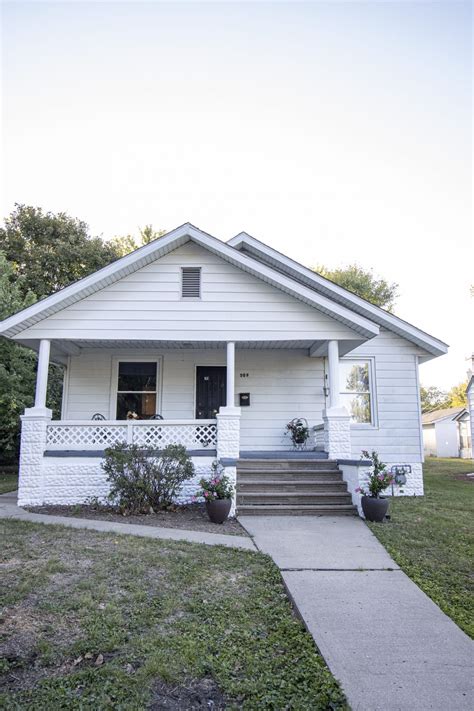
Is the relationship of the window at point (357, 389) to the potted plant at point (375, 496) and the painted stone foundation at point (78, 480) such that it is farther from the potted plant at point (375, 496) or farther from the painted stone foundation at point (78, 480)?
the painted stone foundation at point (78, 480)

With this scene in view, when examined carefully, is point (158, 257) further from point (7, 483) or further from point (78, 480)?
point (7, 483)

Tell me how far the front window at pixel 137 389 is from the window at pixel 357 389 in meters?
4.81

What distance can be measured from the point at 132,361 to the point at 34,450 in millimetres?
3538

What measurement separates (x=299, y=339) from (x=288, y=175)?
6413mm

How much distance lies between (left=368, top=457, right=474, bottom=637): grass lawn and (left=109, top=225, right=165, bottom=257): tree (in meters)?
20.7

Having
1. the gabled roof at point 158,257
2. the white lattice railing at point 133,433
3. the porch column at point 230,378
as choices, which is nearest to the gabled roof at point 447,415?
the gabled roof at point 158,257

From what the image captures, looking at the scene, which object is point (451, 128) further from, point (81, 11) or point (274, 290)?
point (81, 11)

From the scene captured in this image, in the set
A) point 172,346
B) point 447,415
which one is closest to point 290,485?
point 172,346

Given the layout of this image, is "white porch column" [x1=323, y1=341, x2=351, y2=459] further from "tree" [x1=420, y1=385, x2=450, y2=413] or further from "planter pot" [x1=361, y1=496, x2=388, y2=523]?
"tree" [x1=420, y1=385, x2=450, y2=413]

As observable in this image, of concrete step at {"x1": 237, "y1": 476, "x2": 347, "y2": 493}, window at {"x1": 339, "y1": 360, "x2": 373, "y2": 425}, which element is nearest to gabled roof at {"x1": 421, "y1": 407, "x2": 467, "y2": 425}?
window at {"x1": 339, "y1": 360, "x2": 373, "y2": 425}

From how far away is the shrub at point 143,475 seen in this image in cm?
750

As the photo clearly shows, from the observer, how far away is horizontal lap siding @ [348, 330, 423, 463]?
1074cm

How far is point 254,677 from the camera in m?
2.61

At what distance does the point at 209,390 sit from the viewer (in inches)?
444
